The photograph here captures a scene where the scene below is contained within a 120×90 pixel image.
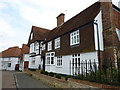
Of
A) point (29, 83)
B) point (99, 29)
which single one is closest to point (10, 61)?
point (29, 83)

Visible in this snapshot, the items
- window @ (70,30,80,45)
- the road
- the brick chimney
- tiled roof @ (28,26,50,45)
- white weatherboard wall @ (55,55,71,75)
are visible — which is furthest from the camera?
tiled roof @ (28,26,50,45)

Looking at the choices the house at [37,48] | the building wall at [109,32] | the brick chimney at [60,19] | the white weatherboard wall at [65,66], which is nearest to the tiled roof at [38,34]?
the house at [37,48]

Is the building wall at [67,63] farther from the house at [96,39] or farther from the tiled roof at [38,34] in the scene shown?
the tiled roof at [38,34]

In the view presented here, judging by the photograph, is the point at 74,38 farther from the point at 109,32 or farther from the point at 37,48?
the point at 37,48

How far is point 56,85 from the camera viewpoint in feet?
33.6

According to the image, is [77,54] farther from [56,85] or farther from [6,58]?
[6,58]

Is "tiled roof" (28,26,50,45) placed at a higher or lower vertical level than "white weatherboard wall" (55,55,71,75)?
higher

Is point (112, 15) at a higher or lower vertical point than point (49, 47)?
higher

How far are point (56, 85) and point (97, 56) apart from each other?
15.8ft

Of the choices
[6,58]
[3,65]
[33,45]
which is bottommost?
[3,65]

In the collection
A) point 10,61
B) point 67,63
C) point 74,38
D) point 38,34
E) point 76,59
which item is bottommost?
point 10,61

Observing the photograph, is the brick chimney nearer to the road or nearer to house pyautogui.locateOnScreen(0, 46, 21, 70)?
the road

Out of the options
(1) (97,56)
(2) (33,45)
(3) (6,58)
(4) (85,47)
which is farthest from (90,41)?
(3) (6,58)

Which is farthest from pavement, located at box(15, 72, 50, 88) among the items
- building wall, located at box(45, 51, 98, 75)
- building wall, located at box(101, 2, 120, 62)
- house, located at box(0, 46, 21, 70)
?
house, located at box(0, 46, 21, 70)
